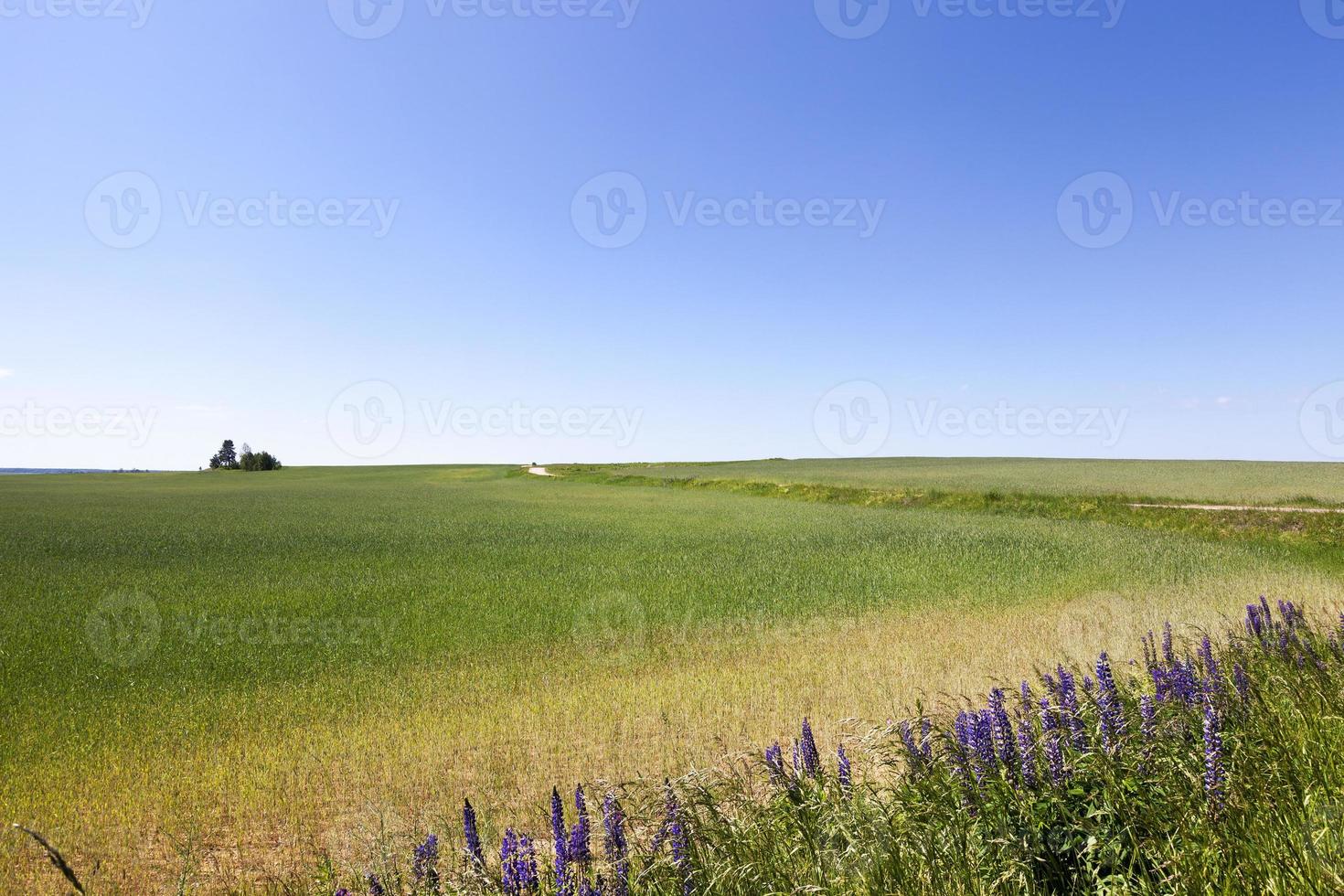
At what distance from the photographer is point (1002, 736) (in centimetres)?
464

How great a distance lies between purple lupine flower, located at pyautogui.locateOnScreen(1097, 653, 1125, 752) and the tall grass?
0.02 m

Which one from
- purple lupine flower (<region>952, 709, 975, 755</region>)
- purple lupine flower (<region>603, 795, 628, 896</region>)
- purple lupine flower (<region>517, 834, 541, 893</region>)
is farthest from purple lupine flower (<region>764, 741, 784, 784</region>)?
purple lupine flower (<region>517, 834, 541, 893</region>)

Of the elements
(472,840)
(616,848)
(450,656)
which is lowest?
(450,656)

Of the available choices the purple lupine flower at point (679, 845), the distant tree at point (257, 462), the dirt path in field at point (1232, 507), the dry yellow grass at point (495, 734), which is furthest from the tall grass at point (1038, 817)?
the distant tree at point (257, 462)

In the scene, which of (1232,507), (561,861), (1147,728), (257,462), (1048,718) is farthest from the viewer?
(257,462)

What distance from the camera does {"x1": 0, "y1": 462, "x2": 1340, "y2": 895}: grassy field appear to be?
691 cm

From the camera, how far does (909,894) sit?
3.24 meters

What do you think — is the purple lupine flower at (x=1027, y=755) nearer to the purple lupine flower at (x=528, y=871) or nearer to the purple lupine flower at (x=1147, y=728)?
the purple lupine flower at (x=1147, y=728)

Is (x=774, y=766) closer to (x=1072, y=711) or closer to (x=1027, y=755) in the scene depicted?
(x=1027, y=755)

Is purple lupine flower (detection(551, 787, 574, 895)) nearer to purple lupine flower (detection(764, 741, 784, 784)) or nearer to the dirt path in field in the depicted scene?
purple lupine flower (detection(764, 741, 784, 784))

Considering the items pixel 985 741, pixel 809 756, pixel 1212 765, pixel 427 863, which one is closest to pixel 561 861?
pixel 427 863

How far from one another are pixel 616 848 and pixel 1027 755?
2700mm

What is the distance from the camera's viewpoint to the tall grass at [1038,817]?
3.27 meters

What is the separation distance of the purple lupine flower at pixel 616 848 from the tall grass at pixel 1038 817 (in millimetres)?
11
